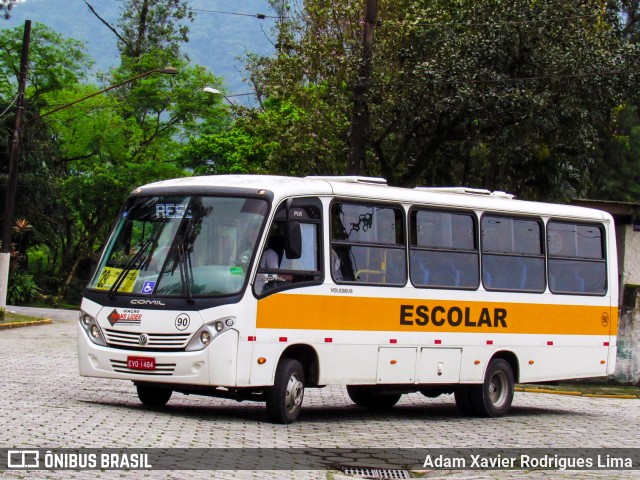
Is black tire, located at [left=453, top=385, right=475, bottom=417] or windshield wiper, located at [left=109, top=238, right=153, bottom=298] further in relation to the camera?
black tire, located at [left=453, top=385, right=475, bottom=417]

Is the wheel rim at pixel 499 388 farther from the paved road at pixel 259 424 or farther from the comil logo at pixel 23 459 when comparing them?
the comil logo at pixel 23 459

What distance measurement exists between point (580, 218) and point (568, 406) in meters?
3.42

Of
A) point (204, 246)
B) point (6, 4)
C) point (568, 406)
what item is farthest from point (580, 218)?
point (6, 4)

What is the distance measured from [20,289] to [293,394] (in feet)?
147

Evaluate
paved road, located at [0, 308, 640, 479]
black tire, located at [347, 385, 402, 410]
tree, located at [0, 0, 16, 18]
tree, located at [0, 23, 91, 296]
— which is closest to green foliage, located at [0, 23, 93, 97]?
tree, located at [0, 23, 91, 296]

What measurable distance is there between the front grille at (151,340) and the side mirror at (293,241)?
1.58 meters

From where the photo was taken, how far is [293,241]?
14602 mm

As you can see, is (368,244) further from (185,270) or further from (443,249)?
(185,270)

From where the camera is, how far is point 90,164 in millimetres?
63469

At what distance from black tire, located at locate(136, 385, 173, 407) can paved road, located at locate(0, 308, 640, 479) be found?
0.18 metres

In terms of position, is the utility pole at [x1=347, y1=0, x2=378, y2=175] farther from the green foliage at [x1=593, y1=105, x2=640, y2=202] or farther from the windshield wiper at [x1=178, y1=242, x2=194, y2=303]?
the green foliage at [x1=593, y1=105, x2=640, y2=202]

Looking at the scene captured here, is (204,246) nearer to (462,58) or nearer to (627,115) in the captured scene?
(462,58)

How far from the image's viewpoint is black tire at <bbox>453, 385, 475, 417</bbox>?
17.9 meters

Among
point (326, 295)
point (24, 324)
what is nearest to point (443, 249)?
point (326, 295)
